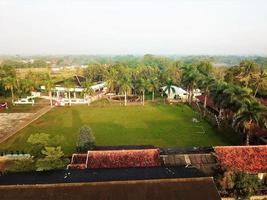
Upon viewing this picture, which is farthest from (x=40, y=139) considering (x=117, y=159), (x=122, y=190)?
(x=122, y=190)

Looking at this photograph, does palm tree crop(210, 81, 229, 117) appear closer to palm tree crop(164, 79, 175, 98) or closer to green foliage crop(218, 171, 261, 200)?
green foliage crop(218, 171, 261, 200)

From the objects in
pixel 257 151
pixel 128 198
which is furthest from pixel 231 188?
pixel 128 198

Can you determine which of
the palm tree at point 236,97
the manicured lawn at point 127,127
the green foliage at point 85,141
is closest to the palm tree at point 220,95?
the palm tree at point 236,97

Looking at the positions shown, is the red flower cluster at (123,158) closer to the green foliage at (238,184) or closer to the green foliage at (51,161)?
the green foliage at (51,161)

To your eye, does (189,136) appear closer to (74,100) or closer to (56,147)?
(56,147)

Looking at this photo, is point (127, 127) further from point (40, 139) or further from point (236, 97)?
point (40, 139)
